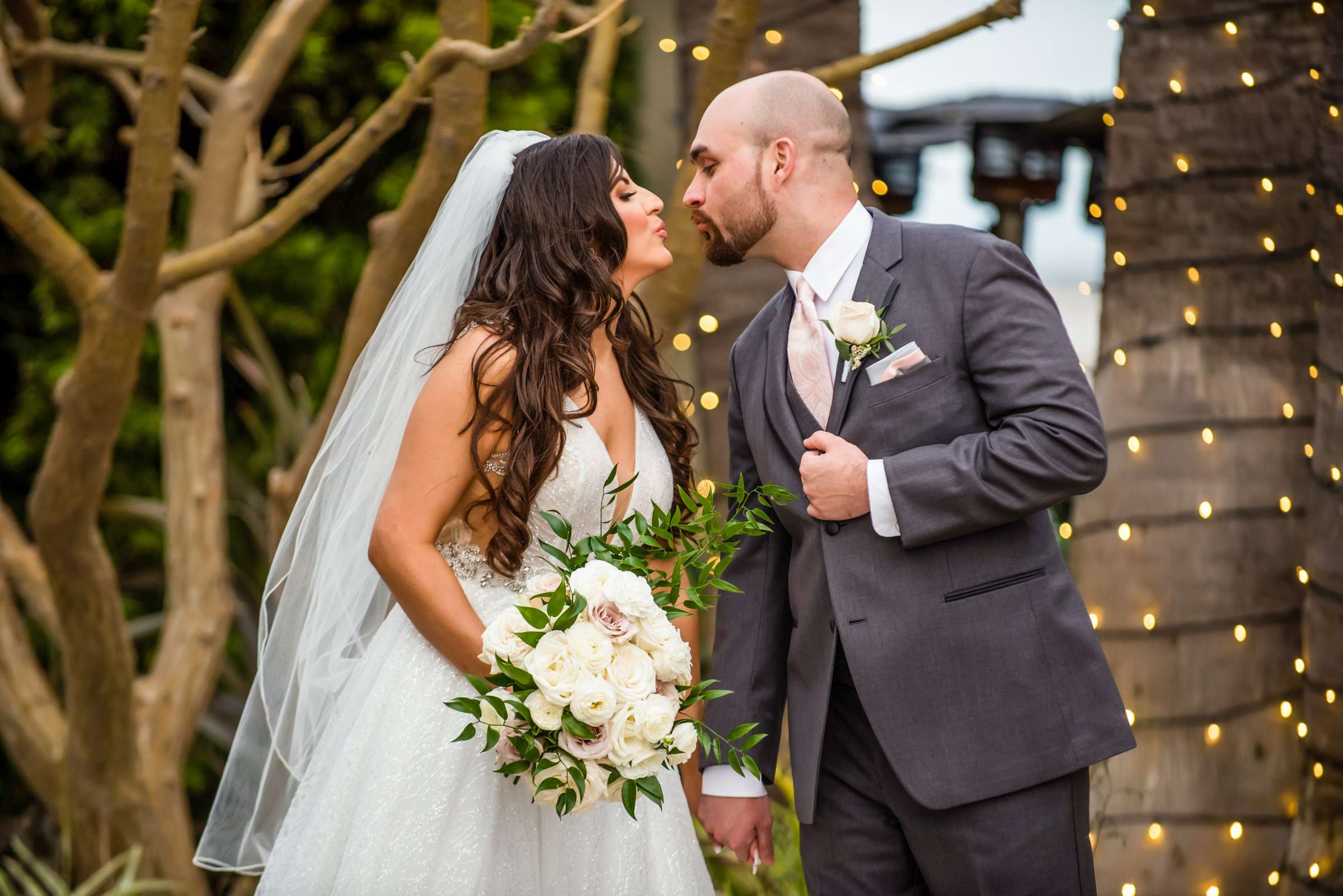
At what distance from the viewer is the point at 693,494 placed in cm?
195

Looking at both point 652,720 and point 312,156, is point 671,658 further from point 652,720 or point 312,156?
point 312,156

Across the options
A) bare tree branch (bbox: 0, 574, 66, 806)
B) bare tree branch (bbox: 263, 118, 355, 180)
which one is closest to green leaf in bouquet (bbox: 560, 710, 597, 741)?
bare tree branch (bbox: 263, 118, 355, 180)

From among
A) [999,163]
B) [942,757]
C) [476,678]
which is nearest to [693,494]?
[476,678]

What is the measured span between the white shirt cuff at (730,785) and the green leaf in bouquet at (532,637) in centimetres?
68

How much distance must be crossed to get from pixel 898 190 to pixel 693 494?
2.87m

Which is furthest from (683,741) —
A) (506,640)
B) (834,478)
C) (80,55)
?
(80,55)

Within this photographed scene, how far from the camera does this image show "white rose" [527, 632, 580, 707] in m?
1.64

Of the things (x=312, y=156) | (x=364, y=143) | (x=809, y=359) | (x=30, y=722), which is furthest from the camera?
(x=30, y=722)

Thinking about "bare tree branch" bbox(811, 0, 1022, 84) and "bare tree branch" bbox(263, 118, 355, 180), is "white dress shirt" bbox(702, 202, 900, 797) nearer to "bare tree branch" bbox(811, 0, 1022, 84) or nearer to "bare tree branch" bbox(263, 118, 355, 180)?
"bare tree branch" bbox(811, 0, 1022, 84)

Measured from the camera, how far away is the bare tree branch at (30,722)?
346 cm

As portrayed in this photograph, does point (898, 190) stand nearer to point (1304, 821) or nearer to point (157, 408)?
point (1304, 821)

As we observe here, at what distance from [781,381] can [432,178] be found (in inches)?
41.6

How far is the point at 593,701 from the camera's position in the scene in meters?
1.63

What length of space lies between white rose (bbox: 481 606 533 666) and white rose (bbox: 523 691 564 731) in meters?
0.08
